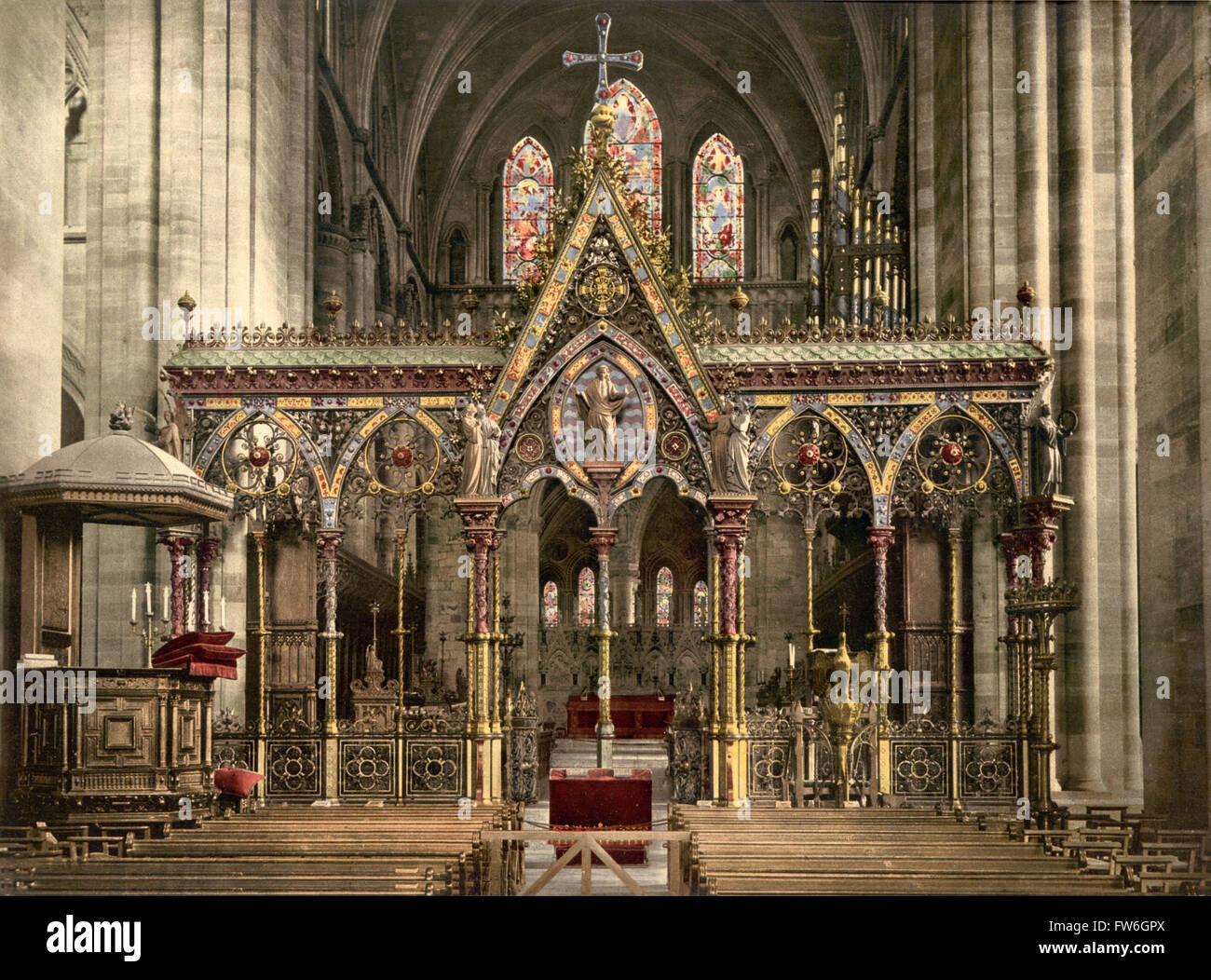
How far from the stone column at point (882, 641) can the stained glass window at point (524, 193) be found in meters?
29.2

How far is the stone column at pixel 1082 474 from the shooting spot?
18.1 metres

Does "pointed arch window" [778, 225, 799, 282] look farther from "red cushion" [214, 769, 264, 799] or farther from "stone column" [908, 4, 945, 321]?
"red cushion" [214, 769, 264, 799]

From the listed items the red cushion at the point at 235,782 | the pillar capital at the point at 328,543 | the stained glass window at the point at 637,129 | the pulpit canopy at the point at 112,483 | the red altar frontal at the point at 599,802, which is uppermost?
the stained glass window at the point at 637,129

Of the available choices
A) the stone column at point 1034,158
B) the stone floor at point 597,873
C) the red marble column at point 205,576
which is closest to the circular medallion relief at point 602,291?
the red marble column at point 205,576

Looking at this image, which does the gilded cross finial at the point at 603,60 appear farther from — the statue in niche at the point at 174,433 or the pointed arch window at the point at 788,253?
the pointed arch window at the point at 788,253

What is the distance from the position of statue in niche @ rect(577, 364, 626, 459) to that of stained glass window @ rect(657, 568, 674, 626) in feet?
90.0

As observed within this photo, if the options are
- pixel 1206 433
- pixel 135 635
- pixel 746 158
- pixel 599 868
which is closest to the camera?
pixel 1206 433

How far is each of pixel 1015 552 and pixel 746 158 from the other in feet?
96.3

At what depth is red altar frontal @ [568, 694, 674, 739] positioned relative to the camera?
115 feet

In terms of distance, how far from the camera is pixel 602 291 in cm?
1590

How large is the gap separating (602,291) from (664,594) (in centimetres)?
2775

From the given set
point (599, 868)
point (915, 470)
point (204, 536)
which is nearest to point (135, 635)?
point (204, 536)

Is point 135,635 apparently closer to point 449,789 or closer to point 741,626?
point 449,789
